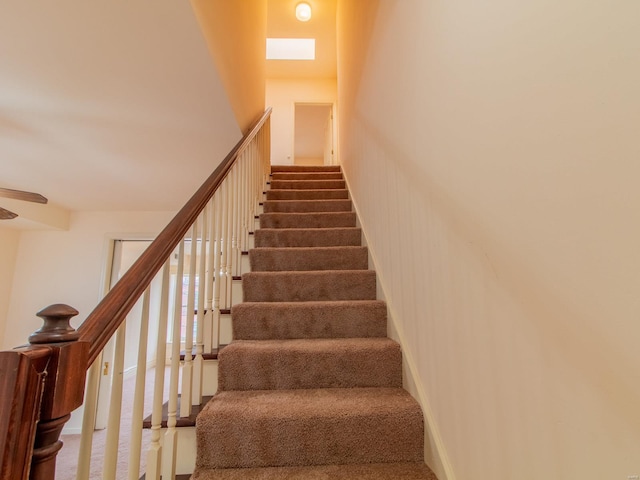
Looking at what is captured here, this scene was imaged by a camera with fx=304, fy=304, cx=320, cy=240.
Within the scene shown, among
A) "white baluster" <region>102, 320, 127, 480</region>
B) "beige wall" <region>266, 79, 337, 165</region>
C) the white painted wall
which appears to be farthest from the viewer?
the white painted wall

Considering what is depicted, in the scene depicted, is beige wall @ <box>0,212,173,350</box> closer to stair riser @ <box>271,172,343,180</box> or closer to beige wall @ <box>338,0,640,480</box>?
stair riser @ <box>271,172,343,180</box>

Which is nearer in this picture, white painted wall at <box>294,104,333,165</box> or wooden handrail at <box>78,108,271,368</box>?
wooden handrail at <box>78,108,271,368</box>

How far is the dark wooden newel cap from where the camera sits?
1.59 feet

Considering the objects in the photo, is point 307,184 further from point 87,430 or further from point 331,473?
point 87,430

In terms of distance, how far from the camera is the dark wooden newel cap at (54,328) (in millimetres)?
483

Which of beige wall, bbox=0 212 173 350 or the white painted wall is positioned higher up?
the white painted wall

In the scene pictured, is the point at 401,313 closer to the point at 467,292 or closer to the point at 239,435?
the point at 467,292

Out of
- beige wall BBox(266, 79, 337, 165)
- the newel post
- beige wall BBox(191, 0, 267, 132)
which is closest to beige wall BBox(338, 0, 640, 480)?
the newel post

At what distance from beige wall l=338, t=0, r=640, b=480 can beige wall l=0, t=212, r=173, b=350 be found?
12.4ft

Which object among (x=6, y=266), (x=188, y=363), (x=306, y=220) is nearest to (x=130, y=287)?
(x=188, y=363)

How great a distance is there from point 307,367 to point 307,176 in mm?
2846

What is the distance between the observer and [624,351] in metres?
0.45

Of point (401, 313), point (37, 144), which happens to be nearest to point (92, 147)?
point (37, 144)

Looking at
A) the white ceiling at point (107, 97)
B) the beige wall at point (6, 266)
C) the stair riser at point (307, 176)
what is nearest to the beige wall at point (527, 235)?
the white ceiling at point (107, 97)
